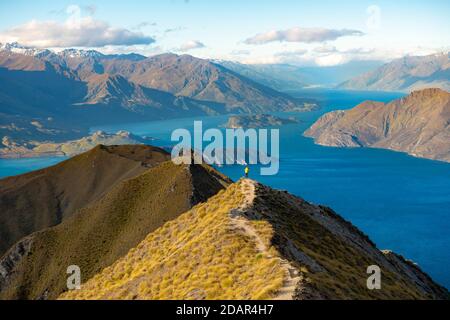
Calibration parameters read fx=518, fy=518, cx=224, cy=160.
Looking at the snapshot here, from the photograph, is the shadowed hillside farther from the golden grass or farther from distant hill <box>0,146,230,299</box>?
the golden grass

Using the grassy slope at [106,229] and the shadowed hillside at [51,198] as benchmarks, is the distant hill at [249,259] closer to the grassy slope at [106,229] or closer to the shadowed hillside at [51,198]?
the grassy slope at [106,229]

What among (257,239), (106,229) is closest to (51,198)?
(106,229)

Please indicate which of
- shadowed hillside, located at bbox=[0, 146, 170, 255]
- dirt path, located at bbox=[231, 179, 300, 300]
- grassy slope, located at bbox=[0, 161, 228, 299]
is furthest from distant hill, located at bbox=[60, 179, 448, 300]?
shadowed hillside, located at bbox=[0, 146, 170, 255]

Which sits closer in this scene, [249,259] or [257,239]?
[249,259]

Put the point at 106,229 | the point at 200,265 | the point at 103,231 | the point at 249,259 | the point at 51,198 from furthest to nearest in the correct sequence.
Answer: the point at 51,198
the point at 106,229
the point at 103,231
the point at 200,265
the point at 249,259

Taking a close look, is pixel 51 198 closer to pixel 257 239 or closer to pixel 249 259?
pixel 257 239
